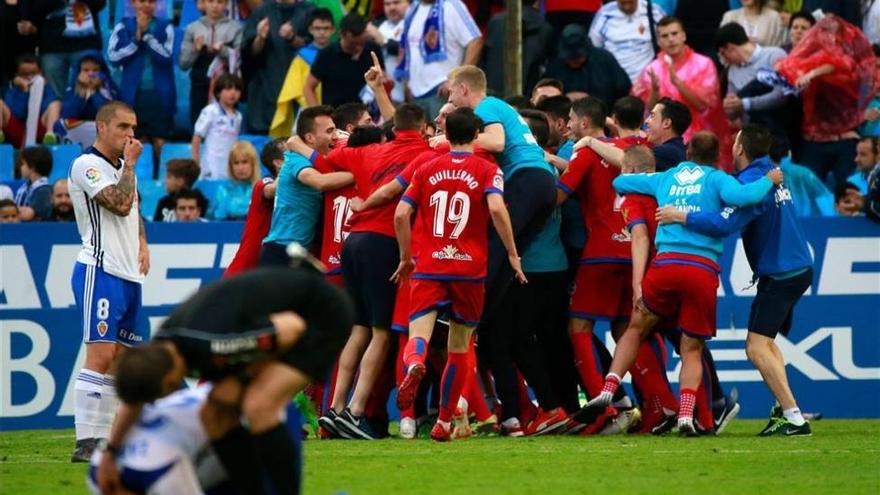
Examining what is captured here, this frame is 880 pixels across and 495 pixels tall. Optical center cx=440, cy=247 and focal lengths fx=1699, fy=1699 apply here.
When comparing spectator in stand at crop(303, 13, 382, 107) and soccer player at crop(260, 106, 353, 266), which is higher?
spectator in stand at crop(303, 13, 382, 107)

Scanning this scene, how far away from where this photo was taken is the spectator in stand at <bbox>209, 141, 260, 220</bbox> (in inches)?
651

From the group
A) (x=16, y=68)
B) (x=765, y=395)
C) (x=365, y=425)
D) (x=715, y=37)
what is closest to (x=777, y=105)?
(x=715, y=37)

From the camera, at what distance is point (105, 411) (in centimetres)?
1148

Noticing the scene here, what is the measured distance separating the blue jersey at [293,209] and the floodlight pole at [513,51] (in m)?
3.86

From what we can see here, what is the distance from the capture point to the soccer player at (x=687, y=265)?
12117 mm

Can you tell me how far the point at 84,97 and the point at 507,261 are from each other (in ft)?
25.0

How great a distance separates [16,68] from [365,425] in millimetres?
8741

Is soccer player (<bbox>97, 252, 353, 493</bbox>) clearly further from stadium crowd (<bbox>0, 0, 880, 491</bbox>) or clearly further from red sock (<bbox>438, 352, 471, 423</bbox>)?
red sock (<bbox>438, 352, 471, 423</bbox>)

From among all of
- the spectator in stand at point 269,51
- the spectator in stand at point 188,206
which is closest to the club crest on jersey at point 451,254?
the spectator in stand at point 188,206

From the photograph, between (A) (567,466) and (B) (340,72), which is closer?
(A) (567,466)

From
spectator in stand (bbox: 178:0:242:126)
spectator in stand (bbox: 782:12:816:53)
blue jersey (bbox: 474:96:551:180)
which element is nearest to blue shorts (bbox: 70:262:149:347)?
blue jersey (bbox: 474:96:551:180)

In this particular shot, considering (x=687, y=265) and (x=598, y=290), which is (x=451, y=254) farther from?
(x=687, y=265)

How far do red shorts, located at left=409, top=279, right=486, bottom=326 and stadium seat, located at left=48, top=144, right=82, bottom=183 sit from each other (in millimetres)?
6784

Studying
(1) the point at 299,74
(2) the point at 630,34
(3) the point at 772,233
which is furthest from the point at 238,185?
(3) the point at 772,233
